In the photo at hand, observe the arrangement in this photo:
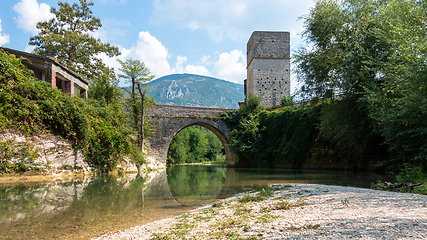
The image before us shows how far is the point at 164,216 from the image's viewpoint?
3961mm

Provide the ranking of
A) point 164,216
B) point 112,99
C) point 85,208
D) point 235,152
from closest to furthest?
point 164,216 → point 85,208 → point 112,99 → point 235,152

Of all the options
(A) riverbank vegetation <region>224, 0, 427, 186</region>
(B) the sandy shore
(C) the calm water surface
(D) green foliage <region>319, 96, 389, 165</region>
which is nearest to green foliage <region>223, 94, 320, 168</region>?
(A) riverbank vegetation <region>224, 0, 427, 186</region>

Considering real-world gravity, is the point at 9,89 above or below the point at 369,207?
above

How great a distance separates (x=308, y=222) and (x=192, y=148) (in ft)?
155

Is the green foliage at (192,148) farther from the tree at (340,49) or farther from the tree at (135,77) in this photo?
the tree at (340,49)

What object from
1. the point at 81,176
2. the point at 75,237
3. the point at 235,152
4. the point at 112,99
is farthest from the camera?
the point at 235,152

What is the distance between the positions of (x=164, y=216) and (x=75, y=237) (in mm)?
1291

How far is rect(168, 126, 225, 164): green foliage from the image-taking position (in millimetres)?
33906

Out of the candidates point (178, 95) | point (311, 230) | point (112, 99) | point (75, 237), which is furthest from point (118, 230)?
point (178, 95)

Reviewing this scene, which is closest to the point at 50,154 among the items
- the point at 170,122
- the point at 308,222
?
the point at 308,222

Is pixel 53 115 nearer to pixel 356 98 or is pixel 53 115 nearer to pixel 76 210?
pixel 76 210

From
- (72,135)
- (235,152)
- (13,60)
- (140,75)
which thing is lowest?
(235,152)

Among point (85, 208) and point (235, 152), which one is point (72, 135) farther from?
point (235, 152)

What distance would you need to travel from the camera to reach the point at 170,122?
20.3 m
